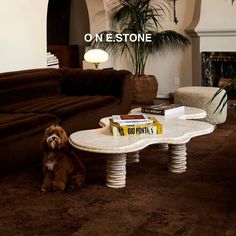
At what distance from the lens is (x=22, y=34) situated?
4.96 meters

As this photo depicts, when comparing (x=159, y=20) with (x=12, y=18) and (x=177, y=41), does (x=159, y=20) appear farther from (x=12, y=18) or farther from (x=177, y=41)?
(x=12, y=18)

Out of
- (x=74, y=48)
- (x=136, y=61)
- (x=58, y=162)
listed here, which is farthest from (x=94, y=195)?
(x=74, y=48)

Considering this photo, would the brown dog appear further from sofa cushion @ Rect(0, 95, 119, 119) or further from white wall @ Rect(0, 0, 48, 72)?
white wall @ Rect(0, 0, 48, 72)

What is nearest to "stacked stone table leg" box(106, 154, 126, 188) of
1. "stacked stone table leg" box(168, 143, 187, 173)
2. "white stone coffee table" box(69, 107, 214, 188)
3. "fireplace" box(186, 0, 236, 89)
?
"white stone coffee table" box(69, 107, 214, 188)

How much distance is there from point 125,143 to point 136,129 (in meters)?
0.24

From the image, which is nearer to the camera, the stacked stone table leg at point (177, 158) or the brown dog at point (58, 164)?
the brown dog at point (58, 164)

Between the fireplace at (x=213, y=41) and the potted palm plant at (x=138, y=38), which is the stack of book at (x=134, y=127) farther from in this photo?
the fireplace at (x=213, y=41)

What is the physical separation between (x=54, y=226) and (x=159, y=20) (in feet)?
16.3

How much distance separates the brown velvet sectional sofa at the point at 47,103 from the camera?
3375mm

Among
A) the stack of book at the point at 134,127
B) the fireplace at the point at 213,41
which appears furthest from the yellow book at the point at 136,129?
the fireplace at the point at 213,41

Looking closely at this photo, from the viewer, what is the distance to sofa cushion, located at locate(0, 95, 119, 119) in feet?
12.9

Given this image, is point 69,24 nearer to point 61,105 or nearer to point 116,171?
point 61,105

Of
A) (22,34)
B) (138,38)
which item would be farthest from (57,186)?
(138,38)

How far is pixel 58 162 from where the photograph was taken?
3066 millimetres
